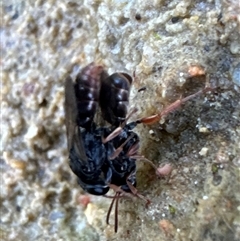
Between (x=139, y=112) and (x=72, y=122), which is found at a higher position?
(x=72, y=122)

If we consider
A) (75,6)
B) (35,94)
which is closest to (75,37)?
(75,6)

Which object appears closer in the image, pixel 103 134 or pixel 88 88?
pixel 88 88

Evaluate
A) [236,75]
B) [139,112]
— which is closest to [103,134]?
[139,112]

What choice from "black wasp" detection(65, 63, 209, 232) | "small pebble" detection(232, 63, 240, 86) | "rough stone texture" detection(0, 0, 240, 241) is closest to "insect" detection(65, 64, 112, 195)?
"black wasp" detection(65, 63, 209, 232)

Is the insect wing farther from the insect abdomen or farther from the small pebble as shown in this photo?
the small pebble

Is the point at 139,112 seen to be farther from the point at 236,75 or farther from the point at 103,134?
the point at 236,75

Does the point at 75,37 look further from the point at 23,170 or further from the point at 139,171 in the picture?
the point at 139,171

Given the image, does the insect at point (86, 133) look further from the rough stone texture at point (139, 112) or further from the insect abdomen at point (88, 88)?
the rough stone texture at point (139, 112)
